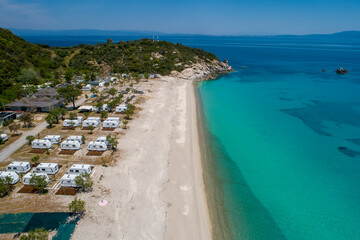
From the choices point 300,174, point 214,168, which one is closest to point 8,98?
point 214,168

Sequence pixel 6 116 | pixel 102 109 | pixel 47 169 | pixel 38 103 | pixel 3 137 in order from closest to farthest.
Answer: pixel 47 169 → pixel 3 137 → pixel 6 116 → pixel 38 103 → pixel 102 109

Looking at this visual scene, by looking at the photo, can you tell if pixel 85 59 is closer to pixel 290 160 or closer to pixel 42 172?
pixel 42 172

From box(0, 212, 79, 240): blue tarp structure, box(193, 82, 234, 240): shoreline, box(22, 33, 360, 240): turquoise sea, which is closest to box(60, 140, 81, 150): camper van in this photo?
box(0, 212, 79, 240): blue tarp structure

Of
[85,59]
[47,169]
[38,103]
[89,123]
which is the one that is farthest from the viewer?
[85,59]

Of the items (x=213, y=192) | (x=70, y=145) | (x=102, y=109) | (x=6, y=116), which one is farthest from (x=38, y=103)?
(x=213, y=192)

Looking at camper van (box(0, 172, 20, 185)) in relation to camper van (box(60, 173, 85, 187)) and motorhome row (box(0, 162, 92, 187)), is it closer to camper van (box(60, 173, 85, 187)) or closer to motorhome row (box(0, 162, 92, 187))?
motorhome row (box(0, 162, 92, 187))

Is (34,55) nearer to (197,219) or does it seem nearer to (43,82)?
(43,82)

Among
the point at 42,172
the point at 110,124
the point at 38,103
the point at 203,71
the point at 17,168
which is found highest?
the point at 203,71
